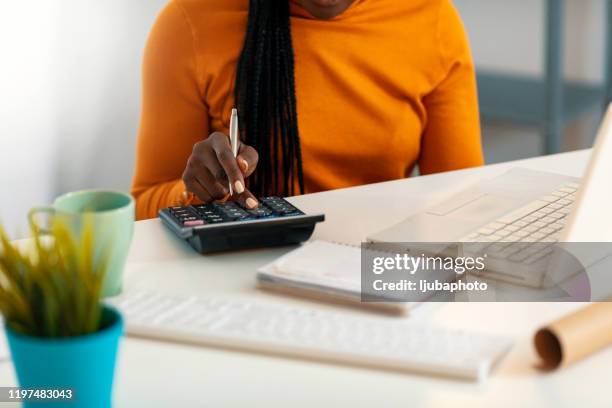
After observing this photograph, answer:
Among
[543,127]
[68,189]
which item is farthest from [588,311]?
[543,127]

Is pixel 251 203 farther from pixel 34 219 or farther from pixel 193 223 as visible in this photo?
pixel 34 219

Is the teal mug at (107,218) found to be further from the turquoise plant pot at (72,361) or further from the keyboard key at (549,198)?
the keyboard key at (549,198)

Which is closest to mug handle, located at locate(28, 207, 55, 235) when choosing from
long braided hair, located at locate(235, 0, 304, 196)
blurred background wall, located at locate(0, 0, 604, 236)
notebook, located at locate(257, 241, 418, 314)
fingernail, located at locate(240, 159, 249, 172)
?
notebook, located at locate(257, 241, 418, 314)

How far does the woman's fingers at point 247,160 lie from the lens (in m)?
1.05

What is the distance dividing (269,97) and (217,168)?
0.29 m

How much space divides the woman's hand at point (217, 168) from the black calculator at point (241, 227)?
5cm

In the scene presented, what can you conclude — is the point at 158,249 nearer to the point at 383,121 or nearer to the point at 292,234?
the point at 292,234

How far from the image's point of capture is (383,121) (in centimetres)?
137

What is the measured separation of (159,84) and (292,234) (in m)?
0.46

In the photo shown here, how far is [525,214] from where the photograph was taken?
100 cm

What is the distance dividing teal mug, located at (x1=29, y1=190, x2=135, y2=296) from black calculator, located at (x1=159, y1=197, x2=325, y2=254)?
115 millimetres

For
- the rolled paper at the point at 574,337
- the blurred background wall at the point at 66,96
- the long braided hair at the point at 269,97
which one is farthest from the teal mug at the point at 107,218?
the blurred background wall at the point at 66,96

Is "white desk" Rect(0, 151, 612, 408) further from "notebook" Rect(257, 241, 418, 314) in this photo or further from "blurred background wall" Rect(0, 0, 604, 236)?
"blurred background wall" Rect(0, 0, 604, 236)

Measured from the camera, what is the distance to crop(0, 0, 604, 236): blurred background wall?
Result: 167 centimetres
